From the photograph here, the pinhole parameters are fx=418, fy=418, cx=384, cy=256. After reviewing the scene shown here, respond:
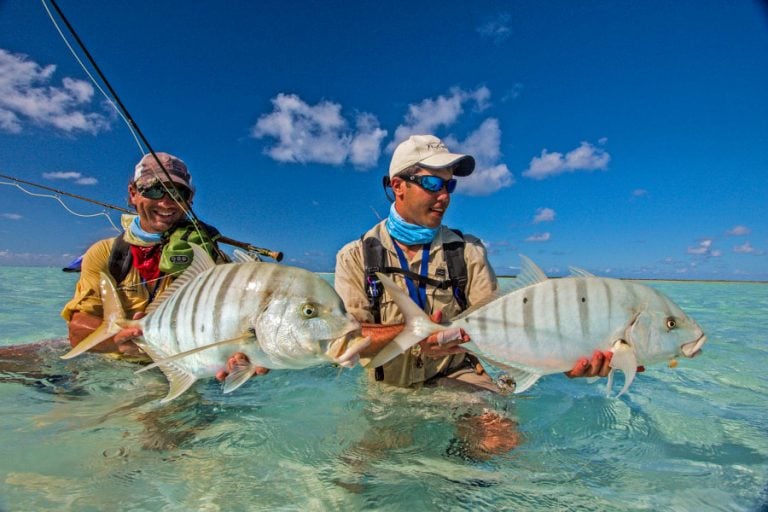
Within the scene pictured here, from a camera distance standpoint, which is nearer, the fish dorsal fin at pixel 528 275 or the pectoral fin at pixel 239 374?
the pectoral fin at pixel 239 374

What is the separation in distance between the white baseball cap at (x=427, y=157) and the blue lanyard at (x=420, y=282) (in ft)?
2.30

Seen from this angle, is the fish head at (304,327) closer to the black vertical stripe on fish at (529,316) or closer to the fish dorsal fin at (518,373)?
the fish dorsal fin at (518,373)

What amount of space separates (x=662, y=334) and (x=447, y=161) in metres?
1.98

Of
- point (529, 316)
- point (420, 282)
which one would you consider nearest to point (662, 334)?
point (529, 316)

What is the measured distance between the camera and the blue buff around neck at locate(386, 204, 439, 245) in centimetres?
368

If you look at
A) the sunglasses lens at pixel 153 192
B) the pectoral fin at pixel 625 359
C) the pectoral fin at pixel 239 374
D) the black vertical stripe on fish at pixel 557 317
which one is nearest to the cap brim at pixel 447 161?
the black vertical stripe on fish at pixel 557 317

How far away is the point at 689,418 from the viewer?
12.2 feet

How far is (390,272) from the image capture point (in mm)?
3611

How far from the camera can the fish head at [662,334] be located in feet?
7.99

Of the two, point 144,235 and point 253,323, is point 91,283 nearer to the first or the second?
point 144,235

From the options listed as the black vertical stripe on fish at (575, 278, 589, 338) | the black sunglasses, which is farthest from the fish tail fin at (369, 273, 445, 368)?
the black sunglasses

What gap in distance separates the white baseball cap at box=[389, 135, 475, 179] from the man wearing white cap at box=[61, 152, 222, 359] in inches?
72.7

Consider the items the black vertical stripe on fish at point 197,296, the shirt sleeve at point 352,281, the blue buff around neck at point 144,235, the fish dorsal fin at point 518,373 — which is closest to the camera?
the black vertical stripe on fish at point 197,296

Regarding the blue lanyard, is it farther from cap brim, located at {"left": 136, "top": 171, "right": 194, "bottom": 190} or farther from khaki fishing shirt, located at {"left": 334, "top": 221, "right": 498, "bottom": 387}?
cap brim, located at {"left": 136, "top": 171, "right": 194, "bottom": 190}
